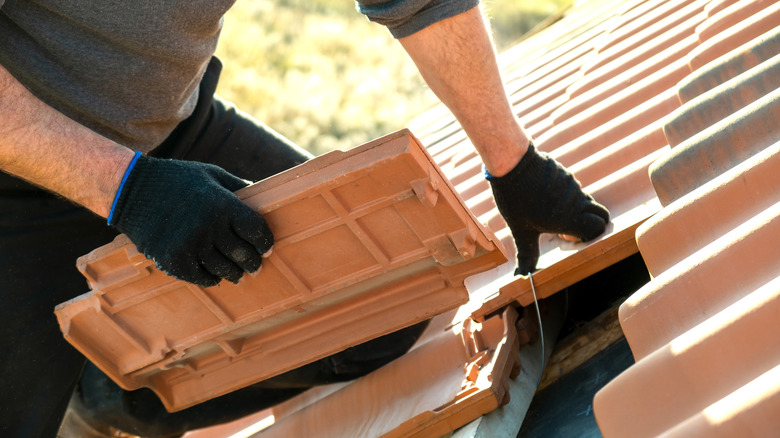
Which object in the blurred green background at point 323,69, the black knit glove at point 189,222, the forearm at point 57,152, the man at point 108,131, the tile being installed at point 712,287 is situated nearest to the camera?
the tile being installed at point 712,287

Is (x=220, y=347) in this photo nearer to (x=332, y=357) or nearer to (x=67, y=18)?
(x=332, y=357)

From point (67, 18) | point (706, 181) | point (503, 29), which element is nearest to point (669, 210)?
point (706, 181)

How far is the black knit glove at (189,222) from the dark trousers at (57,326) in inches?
20.1

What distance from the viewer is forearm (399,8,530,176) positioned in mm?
1992

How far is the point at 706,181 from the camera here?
1.64m

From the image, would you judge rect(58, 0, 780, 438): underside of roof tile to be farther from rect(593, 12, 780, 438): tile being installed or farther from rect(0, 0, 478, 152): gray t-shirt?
rect(0, 0, 478, 152): gray t-shirt

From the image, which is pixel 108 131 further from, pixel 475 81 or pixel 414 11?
pixel 475 81

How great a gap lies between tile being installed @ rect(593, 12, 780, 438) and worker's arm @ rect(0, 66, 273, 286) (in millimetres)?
783

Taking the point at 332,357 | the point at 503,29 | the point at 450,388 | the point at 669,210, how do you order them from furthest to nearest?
the point at 503,29
the point at 332,357
the point at 450,388
the point at 669,210

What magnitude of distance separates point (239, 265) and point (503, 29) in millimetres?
13682

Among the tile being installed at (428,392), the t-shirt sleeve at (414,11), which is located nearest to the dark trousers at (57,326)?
the tile being installed at (428,392)

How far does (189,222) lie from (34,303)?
72 centimetres

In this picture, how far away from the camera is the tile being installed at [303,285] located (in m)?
1.64

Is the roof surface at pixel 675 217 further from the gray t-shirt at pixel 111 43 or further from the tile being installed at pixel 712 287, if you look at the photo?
the gray t-shirt at pixel 111 43
